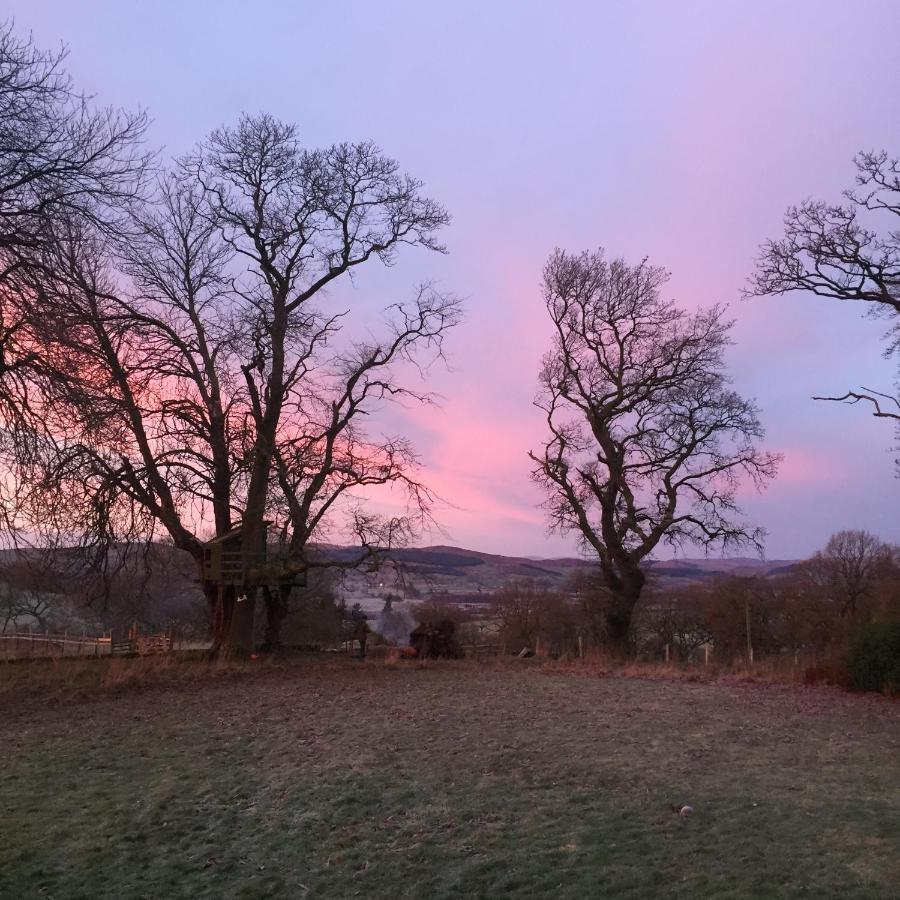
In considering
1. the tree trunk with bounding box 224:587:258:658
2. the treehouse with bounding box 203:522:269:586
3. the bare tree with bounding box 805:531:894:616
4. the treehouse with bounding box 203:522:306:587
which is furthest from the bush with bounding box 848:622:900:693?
the bare tree with bounding box 805:531:894:616

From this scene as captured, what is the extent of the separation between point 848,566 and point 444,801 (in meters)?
44.6

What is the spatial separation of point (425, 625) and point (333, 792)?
16.3 metres

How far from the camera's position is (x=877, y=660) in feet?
48.4

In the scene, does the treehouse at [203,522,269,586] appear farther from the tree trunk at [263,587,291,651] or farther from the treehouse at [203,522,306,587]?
the tree trunk at [263,587,291,651]

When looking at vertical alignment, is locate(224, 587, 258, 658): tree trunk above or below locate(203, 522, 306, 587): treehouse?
below

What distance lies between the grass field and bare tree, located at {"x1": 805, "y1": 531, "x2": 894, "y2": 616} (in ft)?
109

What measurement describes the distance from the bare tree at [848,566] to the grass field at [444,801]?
109ft

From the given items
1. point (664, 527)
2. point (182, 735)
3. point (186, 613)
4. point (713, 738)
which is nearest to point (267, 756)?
point (182, 735)

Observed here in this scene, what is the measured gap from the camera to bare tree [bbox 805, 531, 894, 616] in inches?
1671

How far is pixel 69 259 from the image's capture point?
8031 mm

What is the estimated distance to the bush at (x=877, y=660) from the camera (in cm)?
1451

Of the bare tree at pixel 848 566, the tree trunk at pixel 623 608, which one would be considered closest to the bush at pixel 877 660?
the tree trunk at pixel 623 608

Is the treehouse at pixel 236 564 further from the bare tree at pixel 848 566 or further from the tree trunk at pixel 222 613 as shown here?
the bare tree at pixel 848 566

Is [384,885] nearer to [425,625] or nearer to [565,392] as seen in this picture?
[425,625]
